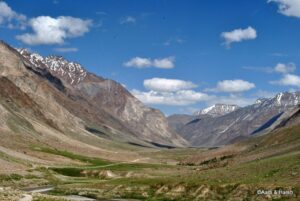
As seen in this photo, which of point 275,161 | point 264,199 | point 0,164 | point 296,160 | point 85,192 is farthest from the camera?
point 0,164

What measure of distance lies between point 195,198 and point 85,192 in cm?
2656

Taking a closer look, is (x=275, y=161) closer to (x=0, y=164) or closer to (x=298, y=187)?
(x=298, y=187)

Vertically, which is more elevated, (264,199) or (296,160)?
(296,160)

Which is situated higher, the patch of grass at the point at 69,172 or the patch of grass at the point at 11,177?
the patch of grass at the point at 69,172

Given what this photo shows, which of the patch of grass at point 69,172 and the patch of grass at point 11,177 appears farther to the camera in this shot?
the patch of grass at point 69,172

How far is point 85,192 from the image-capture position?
9462cm

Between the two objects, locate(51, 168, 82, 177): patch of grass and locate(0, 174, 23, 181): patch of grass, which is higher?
locate(51, 168, 82, 177): patch of grass

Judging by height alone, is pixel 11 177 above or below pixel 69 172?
below

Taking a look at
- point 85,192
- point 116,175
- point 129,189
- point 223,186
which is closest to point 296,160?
point 223,186

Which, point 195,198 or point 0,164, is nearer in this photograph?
point 195,198

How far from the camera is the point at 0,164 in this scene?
455 feet

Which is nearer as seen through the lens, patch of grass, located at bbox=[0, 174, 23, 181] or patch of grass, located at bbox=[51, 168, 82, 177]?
patch of grass, located at bbox=[0, 174, 23, 181]

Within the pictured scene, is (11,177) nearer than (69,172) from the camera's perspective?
Yes

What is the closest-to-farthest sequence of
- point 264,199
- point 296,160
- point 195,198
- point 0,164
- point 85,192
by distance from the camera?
point 264,199 → point 195,198 → point 296,160 → point 85,192 → point 0,164
